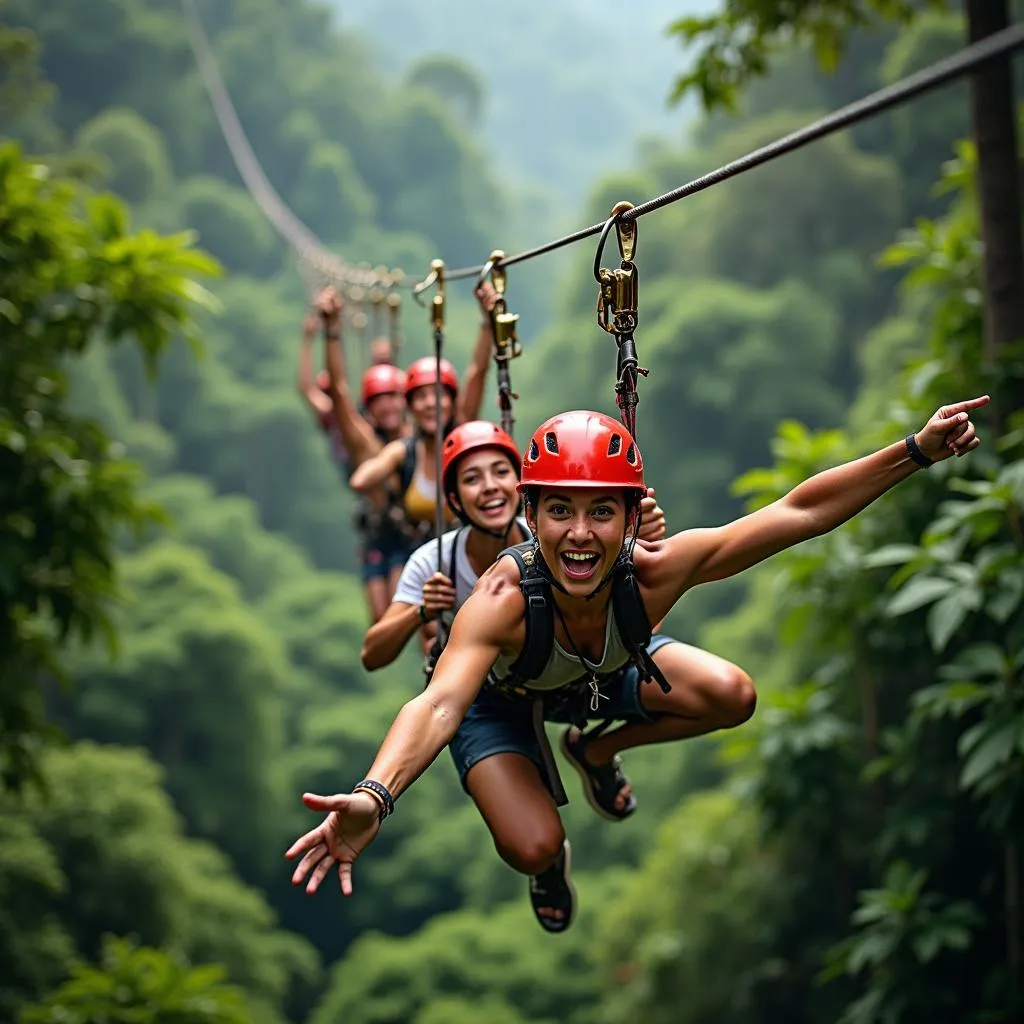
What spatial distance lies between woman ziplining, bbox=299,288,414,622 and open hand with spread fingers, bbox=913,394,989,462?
2951 millimetres

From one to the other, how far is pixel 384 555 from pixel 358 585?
32.8 m

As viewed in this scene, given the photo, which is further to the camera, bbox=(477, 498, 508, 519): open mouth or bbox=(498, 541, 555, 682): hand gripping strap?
bbox=(477, 498, 508, 519): open mouth

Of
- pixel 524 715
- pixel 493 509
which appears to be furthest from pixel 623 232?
pixel 524 715

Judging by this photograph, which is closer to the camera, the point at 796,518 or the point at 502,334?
the point at 796,518

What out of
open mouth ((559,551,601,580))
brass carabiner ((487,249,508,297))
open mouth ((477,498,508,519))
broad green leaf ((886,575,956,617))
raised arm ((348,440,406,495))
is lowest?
open mouth ((559,551,601,580))

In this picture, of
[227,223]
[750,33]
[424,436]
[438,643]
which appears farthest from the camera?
[227,223]

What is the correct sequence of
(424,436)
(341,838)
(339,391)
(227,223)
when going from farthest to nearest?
(227,223) < (339,391) < (424,436) < (341,838)

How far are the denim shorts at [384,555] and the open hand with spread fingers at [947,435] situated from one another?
3286 mm

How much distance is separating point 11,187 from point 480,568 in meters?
2.80

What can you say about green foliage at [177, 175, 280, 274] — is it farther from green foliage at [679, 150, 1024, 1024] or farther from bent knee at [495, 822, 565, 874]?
bent knee at [495, 822, 565, 874]

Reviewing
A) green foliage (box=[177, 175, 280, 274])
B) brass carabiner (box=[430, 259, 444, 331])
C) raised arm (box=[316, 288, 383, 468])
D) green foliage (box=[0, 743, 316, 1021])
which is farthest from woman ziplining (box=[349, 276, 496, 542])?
green foliage (box=[177, 175, 280, 274])

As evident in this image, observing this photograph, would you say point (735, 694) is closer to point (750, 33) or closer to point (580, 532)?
point (580, 532)

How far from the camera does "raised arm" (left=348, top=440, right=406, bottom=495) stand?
5285 mm

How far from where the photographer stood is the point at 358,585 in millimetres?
38875
